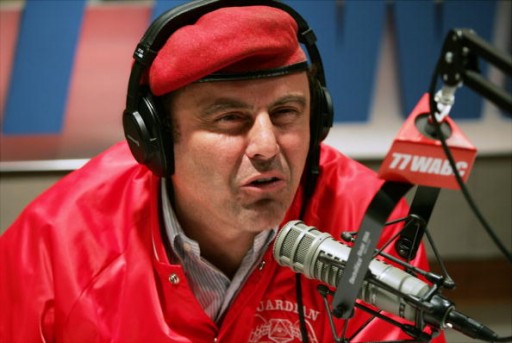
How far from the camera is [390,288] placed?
0.81m

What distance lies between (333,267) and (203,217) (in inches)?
21.8

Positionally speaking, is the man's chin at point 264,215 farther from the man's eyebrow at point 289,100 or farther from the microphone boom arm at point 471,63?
the microphone boom arm at point 471,63

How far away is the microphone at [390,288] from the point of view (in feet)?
2.59

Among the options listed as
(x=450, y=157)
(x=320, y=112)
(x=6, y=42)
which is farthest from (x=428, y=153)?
(x=6, y=42)

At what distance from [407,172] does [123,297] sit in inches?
30.2

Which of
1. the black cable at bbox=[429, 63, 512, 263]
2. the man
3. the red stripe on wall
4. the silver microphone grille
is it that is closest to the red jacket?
the man

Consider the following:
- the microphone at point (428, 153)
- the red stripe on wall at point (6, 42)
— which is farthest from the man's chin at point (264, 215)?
the red stripe on wall at point (6, 42)

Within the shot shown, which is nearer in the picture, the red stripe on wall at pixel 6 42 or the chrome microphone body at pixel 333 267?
the chrome microphone body at pixel 333 267

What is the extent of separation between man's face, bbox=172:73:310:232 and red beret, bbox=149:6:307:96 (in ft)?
0.08

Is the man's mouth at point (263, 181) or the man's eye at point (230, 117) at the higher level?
the man's eye at point (230, 117)

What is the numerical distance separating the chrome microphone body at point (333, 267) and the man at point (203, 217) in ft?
0.88

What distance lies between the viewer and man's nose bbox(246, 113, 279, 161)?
3.97 feet

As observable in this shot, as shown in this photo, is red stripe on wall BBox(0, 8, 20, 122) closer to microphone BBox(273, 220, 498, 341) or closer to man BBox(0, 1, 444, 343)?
man BBox(0, 1, 444, 343)

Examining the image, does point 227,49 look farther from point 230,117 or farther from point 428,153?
point 428,153
